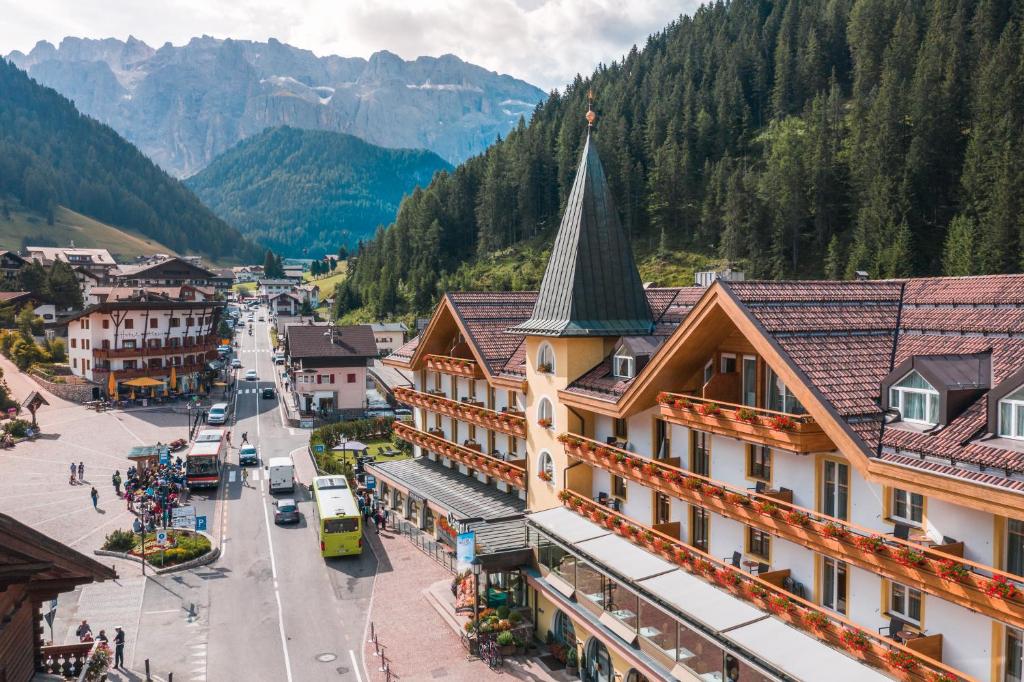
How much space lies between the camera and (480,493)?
122 feet

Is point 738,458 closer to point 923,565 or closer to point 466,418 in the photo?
point 923,565

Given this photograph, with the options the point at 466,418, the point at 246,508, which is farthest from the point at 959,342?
the point at 246,508

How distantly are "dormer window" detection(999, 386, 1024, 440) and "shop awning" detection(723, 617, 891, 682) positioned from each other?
5412mm

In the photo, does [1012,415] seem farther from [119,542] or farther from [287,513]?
[119,542]

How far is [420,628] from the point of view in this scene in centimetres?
3019

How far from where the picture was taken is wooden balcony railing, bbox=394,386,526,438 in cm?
3323

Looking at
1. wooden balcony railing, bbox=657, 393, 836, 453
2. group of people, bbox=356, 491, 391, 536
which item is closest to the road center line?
group of people, bbox=356, 491, 391, 536

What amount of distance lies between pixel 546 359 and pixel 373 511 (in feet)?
62.8

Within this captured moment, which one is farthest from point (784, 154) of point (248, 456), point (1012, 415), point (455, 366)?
point (1012, 415)

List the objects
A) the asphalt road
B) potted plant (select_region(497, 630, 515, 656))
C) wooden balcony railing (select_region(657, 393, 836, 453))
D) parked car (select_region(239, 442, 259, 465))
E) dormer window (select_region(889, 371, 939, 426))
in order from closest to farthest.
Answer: dormer window (select_region(889, 371, 939, 426)) → wooden balcony railing (select_region(657, 393, 836, 453)) → the asphalt road → potted plant (select_region(497, 630, 515, 656)) → parked car (select_region(239, 442, 259, 465))

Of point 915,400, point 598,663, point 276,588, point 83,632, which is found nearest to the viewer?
point 915,400

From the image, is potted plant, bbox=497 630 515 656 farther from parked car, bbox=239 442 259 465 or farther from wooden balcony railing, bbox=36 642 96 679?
parked car, bbox=239 442 259 465

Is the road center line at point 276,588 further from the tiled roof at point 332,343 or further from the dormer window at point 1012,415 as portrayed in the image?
the tiled roof at point 332,343

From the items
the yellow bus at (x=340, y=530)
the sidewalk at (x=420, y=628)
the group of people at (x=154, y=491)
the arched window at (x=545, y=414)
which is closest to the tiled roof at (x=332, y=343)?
the group of people at (x=154, y=491)
